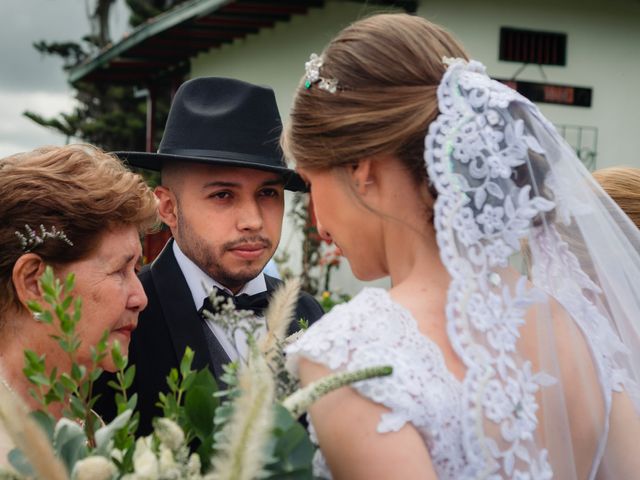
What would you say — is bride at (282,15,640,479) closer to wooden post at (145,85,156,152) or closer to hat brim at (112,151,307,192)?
hat brim at (112,151,307,192)

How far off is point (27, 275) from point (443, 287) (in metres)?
1.19

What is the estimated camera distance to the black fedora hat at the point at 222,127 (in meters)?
3.36

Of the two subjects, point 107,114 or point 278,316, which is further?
point 107,114

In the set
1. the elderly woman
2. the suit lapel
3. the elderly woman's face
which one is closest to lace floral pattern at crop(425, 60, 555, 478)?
the elderly woman

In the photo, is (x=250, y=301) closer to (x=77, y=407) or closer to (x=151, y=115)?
(x=77, y=407)

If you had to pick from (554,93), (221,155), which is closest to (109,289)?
(221,155)

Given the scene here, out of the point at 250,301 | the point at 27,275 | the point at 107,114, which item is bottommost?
the point at 107,114

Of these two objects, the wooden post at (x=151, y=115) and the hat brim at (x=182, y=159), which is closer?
the hat brim at (x=182, y=159)

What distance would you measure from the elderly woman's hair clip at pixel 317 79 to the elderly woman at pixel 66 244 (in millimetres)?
863

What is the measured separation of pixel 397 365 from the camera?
64.2 inches

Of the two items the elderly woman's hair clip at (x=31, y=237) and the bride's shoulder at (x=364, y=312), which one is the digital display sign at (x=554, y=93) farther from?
the bride's shoulder at (x=364, y=312)

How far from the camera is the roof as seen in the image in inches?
411

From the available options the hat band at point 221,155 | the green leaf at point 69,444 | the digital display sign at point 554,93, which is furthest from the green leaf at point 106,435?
the digital display sign at point 554,93

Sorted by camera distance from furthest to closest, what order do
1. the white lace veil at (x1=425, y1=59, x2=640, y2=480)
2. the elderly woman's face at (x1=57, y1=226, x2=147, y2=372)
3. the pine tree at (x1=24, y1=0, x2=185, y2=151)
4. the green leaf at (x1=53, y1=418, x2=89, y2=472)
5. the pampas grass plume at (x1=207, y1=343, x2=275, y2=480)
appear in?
the pine tree at (x1=24, y1=0, x2=185, y2=151) → the elderly woman's face at (x1=57, y1=226, x2=147, y2=372) → the white lace veil at (x1=425, y1=59, x2=640, y2=480) → the green leaf at (x1=53, y1=418, x2=89, y2=472) → the pampas grass plume at (x1=207, y1=343, x2=275, y2=480)
